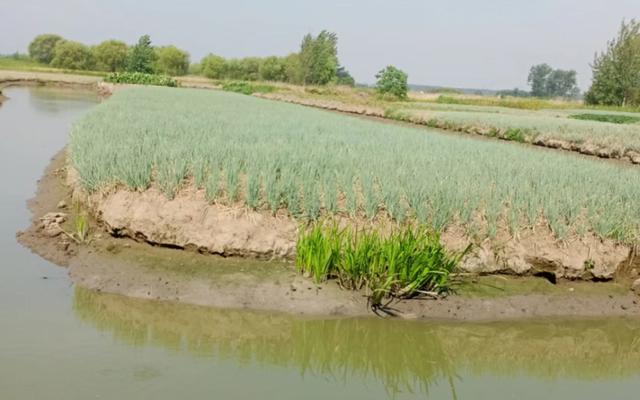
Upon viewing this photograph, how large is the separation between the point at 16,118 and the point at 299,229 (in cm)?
1670

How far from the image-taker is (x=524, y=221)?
6.44 metres

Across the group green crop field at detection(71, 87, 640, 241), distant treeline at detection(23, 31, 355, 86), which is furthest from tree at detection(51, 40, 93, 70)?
green crop field at detection(71, 87, 640, 241)

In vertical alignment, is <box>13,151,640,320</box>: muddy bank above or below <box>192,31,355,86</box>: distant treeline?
below

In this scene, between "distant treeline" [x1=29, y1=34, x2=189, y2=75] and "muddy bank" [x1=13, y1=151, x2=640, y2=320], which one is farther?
"distant treeline" [x1=29, y1=34, x2=189, y2=75]

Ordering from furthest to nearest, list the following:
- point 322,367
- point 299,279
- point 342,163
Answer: point 342,163, point 299,279, point 322,367

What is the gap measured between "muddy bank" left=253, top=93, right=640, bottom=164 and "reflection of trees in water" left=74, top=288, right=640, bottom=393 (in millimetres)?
12328

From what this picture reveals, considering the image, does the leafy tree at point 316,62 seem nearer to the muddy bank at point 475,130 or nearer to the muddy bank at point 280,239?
the muddy bank at point 475,130

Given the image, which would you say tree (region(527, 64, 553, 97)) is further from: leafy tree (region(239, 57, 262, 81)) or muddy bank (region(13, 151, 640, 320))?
muddy bank (region(13, 151, 640, 320))

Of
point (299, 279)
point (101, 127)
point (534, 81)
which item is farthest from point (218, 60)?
point (534, 81)

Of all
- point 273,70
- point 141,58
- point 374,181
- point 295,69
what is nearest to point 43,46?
point 273,70

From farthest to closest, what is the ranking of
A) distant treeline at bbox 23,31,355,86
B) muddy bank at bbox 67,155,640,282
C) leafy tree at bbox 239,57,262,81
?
leafy tree at bbox 239,57,262,81, distant treeline at bbox 23,31,355,86, muddy bank at bbox 67,155,640,282

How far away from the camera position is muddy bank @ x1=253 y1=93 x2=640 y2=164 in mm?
16594

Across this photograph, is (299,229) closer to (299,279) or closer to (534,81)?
(299,279)

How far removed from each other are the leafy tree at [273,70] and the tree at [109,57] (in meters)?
17.2
